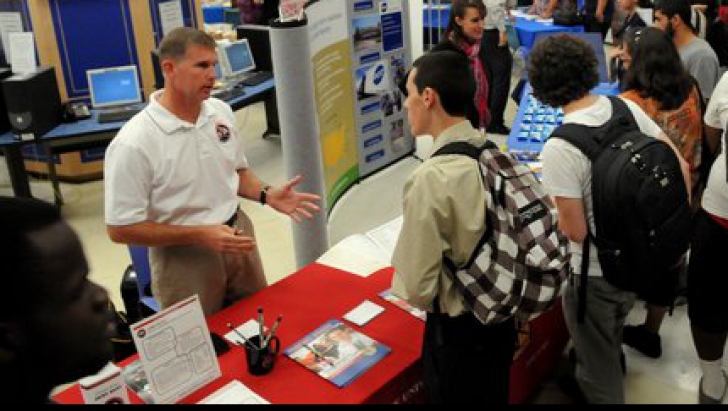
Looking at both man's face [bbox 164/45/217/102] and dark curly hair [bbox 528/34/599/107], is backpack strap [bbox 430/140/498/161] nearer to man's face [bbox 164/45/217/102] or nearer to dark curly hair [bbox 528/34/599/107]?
dark curly hair [bbox 528/34/599/107]

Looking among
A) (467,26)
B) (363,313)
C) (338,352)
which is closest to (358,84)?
(467,26)

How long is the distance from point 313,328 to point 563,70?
1.27m

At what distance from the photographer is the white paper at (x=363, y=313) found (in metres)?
2.39

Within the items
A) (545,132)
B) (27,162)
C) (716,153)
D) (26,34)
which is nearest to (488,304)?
(716,153)

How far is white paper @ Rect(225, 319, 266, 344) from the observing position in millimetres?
2311

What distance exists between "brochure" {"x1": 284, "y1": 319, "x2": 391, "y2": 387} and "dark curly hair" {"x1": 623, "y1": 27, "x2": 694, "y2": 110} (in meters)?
1.80

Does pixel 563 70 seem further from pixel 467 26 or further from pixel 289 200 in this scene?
pixel 467 26

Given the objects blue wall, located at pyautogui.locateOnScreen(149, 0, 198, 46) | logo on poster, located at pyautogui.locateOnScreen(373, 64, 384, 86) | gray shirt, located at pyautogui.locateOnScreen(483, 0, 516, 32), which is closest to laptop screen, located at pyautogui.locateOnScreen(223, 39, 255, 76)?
blue wall, located at pyautogui.locateOnScreen(149, 0, 198, 46)

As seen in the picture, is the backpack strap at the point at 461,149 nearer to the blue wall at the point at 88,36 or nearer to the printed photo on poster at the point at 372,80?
the printed photo on poster at the point at 372,80

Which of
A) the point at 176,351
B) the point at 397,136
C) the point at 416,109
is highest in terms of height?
the point at 416,109

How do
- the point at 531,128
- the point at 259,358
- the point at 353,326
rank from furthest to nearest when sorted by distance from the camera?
1. the point at 531,128
2. the point at 353,326
3. the point at 259,358

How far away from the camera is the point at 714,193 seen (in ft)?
8.71

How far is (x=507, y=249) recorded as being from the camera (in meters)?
1.89

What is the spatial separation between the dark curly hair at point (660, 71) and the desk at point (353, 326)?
3.53 ft
